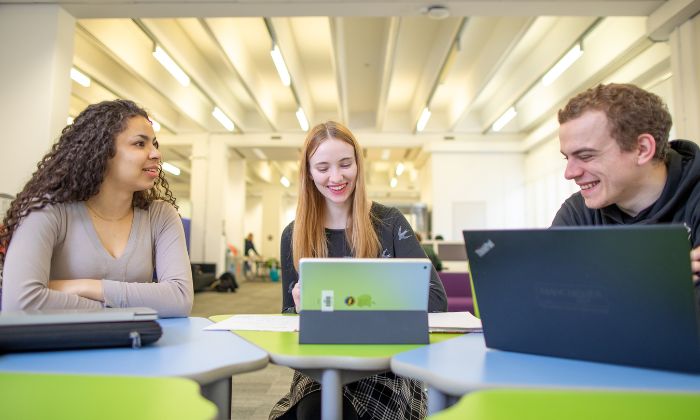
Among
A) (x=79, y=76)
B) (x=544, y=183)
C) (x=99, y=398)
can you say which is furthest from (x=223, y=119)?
(x=99, y=398)

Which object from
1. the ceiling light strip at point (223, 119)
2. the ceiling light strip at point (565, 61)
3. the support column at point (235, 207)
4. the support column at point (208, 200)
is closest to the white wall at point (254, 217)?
the support column at point (235, 207)

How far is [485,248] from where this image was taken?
0.92 meters

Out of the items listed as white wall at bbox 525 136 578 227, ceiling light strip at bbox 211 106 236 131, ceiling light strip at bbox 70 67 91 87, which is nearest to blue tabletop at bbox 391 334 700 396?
ceiling light strip at bbox 70 67 91 87

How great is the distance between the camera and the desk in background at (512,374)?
2.39 ft

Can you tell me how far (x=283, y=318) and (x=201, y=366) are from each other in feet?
1.87

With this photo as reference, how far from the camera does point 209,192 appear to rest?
9.30 metres

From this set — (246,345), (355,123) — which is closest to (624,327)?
(246,345)

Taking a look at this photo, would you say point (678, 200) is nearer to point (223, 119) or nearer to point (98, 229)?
point (98, 229)

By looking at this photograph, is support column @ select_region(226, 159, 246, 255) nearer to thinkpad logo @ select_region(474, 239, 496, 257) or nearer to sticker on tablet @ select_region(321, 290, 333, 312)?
sticker on tablet @ select_region(321, 290, 333, 312)

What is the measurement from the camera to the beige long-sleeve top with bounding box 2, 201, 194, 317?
1252 mm

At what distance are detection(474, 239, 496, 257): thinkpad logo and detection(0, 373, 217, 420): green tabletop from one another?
594mm

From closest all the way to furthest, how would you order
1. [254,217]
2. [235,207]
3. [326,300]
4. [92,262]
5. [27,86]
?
[326,300]
[92,262]
[27,86]
[235,207]
[254,217]

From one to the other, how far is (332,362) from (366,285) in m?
0.20

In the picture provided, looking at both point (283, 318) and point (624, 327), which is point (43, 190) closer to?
point (283, 318)
